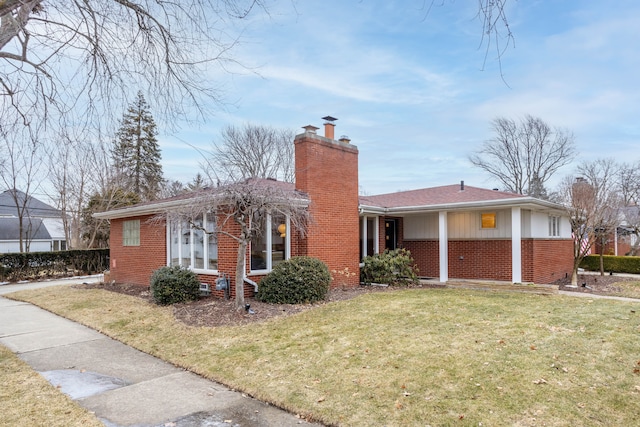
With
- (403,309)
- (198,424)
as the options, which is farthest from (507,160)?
(198,424)

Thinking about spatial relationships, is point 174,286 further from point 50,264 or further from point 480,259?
point 50,264

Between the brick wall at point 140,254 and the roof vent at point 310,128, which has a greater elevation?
the roof vent at point 310,128

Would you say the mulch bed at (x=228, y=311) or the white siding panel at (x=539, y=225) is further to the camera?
the white siding panel at (x=539, y=225)

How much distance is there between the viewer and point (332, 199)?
11.5 meters

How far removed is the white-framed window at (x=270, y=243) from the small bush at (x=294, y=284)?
74 centimetres

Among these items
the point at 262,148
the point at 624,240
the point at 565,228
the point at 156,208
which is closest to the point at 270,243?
the point at 156,208

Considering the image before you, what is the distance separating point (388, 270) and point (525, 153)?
24814 mm

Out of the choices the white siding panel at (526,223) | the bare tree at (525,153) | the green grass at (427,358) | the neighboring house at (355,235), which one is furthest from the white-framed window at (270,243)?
the bare tree at (525,153)

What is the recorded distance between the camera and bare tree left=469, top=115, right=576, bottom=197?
30.1 meters

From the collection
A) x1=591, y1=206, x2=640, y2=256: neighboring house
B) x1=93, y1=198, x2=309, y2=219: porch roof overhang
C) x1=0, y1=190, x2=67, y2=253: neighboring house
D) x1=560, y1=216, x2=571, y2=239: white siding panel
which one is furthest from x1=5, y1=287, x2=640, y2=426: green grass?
x1=0, y1=190, x2=67, y2=253: neighboring house

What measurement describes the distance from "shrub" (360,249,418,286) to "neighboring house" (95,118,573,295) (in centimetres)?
45

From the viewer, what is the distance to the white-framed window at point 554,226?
13.5 m

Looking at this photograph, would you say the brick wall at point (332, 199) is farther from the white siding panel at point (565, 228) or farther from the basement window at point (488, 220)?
the white siding panel at point (565, 228)

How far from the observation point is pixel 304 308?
8.67m
